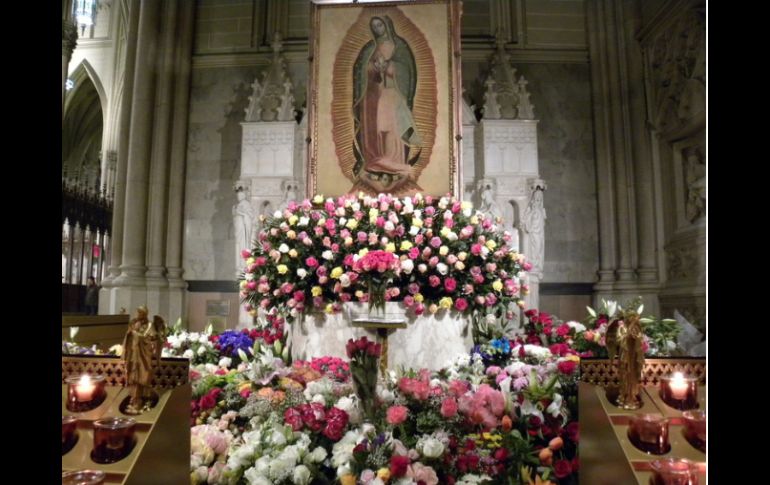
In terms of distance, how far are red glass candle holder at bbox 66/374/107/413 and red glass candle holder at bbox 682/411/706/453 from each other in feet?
6.12

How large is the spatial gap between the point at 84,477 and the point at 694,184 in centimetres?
676

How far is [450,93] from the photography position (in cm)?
580

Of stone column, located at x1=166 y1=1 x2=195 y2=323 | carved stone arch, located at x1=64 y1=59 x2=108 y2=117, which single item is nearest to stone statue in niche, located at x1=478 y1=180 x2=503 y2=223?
stone column, located at x1=166 y1=1 x2=195 y2=323

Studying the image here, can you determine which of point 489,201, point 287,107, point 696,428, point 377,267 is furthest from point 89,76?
point 696,428

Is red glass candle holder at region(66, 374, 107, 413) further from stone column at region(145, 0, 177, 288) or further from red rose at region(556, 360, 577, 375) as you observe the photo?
stone column at region(145, 0, 177, 288)

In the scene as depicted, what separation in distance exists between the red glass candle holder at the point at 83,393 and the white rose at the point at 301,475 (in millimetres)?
743

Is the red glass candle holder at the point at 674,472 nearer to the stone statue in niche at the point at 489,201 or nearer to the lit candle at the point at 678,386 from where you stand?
the lit candle at the point at 678,386

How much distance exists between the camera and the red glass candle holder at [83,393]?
1665 mm

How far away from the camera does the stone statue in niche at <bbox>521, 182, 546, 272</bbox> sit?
6562 mm

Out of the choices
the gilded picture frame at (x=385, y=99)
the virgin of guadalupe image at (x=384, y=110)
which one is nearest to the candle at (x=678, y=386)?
the gilded picture frame at (x=385, y=99)
